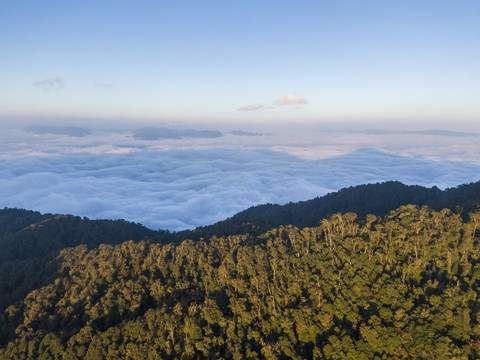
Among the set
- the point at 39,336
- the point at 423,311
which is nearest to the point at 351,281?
the point at 423,311

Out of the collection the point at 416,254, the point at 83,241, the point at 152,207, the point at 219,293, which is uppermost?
the point at 416,254

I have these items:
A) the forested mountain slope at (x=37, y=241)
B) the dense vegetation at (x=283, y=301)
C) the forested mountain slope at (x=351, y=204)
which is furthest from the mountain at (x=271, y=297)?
the forested mountain slope at (x=351, y=204)

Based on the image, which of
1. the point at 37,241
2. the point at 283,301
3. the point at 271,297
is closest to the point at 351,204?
the point at 283,301

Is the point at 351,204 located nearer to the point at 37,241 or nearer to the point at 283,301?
the point at 283,301

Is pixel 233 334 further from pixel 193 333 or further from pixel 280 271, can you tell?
pixel 280 271

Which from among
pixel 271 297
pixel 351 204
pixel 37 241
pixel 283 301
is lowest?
pixel 37 241

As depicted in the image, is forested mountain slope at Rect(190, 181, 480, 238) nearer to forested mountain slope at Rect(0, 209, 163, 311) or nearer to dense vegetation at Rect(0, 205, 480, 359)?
dense vegetation at Rect(0, 205, 480, 359)

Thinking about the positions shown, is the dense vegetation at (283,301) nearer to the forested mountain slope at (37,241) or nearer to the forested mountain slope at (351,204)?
the forested mountain slope at (37,241)

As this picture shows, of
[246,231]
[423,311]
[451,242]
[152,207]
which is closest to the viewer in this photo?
[423,311]
